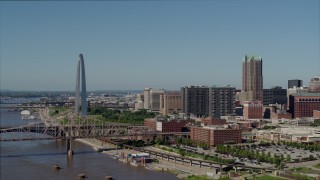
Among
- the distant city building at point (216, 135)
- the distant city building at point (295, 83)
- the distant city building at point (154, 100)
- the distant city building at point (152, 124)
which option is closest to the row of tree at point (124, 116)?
the distant city building at point (152, 124)

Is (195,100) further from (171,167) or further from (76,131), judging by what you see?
(171,167)

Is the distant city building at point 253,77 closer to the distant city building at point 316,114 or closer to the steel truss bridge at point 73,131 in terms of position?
the distant city building at point 316,114

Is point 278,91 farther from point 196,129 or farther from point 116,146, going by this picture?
point 116,146

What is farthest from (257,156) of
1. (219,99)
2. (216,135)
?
(219,99)

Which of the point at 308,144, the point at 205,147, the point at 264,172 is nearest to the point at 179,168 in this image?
the point at 264,172

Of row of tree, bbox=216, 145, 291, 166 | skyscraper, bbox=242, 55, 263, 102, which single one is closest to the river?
row of tree, bbox=216, 145, 291, 166

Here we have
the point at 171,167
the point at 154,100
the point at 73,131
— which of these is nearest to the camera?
the point at 171,167

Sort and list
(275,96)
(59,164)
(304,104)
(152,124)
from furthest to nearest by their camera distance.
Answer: (275,96) < (304,104) < (152,124) < (59,164)
